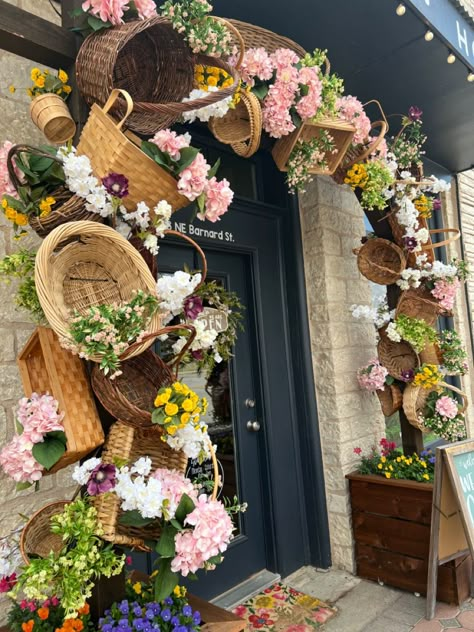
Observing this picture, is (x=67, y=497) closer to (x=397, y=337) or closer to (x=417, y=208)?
(x=397, y=337)

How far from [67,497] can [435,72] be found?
3104 mm

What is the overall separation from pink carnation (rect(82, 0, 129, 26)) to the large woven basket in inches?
27.4

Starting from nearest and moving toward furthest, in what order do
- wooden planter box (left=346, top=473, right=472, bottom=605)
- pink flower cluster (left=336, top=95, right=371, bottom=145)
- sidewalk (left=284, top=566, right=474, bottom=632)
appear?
pink flower cluster (left=336, top=95, right=371, bottom=145), sidewalk (left=284, top=566, right=474, bottom=632), wooden planter box (left=346, top=473, right=472, bottom=605)

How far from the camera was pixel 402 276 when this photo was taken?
299 centimetres

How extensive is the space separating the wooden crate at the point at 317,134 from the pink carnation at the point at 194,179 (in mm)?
874

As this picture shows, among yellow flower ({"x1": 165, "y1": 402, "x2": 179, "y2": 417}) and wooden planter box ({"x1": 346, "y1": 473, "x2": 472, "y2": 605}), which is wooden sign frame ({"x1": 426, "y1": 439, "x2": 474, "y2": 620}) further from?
yellow flower ({"x1": 165, "y1": 402, "x2": 179, "y2": 417})

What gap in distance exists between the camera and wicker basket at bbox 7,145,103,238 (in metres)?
1.41

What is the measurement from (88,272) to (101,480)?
2.05ft

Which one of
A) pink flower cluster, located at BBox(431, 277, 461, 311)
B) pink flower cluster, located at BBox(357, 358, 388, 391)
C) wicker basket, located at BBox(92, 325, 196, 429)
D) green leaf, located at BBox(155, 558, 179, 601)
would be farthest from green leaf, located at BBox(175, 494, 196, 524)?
pink flower cluster, located at BBox(431, 277, 461, 311)

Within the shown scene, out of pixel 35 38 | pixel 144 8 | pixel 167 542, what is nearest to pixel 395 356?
pixel 167 542

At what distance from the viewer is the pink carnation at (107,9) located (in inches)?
57.5

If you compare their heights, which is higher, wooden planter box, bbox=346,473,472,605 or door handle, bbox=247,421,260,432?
door handle, bbox=247,421,260,432

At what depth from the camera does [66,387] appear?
142 centimetres

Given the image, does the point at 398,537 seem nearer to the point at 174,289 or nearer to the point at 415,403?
the point at 415,403
